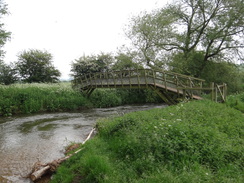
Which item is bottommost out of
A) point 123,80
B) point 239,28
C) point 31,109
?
point 31,109

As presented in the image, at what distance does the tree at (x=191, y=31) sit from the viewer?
17.2 meters

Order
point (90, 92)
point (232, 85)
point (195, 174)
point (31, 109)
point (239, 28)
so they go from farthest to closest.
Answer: point (232, 85) < point (90, 92) < point (239, 28) < point (31, 109) < point (195, 174)

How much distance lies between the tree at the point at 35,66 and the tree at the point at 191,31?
13869 mm

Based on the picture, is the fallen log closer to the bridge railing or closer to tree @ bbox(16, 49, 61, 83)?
the bridge railing

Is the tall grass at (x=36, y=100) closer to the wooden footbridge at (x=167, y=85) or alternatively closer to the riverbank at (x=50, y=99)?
the riverbank at (x=50, y=99)

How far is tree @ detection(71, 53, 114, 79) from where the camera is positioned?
26203mm

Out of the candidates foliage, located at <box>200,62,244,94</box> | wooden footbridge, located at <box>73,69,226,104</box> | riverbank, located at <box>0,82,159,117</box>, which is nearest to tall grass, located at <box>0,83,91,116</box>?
riverbank, located at <box>0,82,159,117</box>

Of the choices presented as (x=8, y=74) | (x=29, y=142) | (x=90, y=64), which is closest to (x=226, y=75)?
(x=90, y=64)

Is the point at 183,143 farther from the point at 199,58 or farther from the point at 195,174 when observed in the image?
the point at 199,58

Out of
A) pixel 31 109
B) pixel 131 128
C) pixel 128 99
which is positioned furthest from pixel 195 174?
pixel 128 99

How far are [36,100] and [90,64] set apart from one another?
12482 millimetres

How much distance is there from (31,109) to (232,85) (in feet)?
74.3

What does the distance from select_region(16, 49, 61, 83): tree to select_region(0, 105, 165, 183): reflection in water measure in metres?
14.7

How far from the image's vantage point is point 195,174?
3166 millimetres
